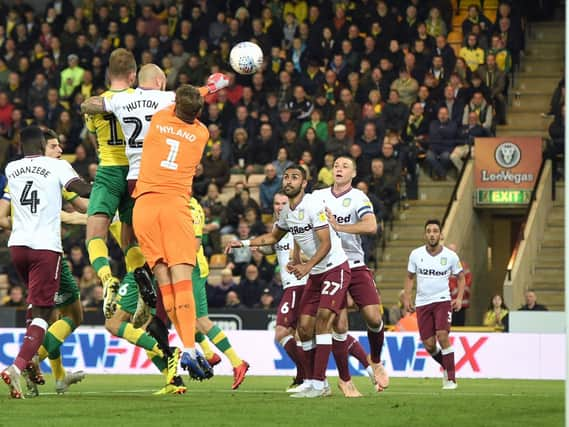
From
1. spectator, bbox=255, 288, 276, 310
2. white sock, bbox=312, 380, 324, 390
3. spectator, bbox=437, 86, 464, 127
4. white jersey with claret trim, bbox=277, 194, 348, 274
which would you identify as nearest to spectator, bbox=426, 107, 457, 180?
spectator, bbox=437, 86, 464, 127

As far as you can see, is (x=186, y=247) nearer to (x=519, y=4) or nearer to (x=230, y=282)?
(x=230, y=282)

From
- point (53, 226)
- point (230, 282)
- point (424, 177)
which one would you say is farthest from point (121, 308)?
point (424, 177)

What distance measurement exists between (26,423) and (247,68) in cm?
486

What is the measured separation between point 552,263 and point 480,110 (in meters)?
3.26

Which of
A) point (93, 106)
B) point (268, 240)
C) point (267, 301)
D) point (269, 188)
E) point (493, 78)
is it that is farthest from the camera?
point (493, 78)

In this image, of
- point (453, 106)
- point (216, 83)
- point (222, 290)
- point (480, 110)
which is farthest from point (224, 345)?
point (480, 110)

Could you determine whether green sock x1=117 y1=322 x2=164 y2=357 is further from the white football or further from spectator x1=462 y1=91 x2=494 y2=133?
spectator x1=462 y1=91 x2=494 y2=133

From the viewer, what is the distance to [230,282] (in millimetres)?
24141

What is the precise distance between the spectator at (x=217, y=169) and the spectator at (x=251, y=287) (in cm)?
311

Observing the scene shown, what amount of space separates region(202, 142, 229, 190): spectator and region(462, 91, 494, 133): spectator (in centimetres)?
469

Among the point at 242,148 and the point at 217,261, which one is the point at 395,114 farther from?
the point at 217,261

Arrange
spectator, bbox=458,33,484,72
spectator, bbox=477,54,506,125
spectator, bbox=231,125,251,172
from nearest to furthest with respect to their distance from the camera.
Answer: spectator, bbox=231,125,251,172 → spectator, bbox=477,54,506,125 → spectator, bbox=458,33,484,72

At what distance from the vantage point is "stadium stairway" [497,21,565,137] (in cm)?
2862

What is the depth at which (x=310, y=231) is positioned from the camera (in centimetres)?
1405
